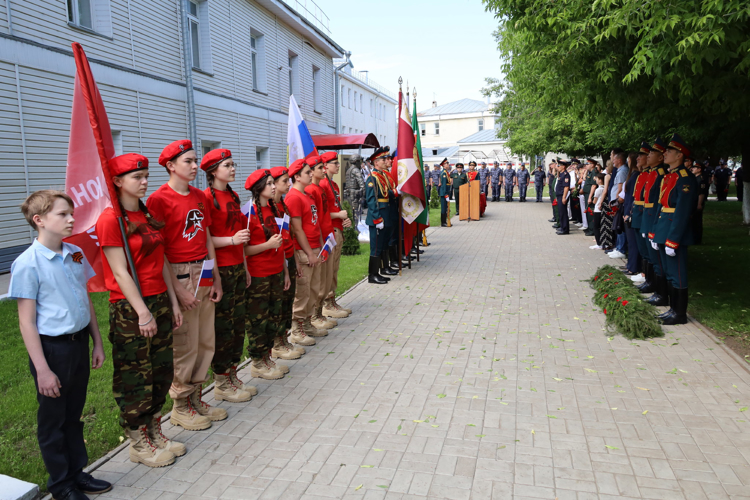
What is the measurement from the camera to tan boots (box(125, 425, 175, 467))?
3820 millimetres

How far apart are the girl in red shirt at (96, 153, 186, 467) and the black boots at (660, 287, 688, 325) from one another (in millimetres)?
5928

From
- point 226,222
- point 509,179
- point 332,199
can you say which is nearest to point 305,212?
point 332,199

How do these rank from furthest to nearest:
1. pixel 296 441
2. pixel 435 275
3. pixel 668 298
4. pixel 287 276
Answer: pixel 435 275 → pixel 668 298 → pixel 287 276 → pixel 296 441

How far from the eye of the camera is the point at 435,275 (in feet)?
35.0

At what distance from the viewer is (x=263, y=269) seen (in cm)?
509

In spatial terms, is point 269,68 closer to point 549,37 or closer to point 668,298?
point 549,37

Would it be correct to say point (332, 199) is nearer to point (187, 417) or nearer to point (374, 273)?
Answer: point (374, 273)

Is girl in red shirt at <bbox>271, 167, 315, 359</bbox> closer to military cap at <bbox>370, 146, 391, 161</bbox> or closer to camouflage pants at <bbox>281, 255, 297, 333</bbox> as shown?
camouflage pants at <bbox>281, 255, 297, 333</bbox>

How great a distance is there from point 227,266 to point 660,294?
625 centimetres

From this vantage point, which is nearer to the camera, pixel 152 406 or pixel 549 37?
pixel 152 406

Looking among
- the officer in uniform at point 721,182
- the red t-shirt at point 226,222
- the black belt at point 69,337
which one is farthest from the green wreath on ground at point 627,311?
the officer in uniform at point 721,182

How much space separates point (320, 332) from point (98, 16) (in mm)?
8834

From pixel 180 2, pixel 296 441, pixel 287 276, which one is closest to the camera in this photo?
pixel 296 441

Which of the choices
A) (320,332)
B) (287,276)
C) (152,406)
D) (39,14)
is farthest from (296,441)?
(39,14)
